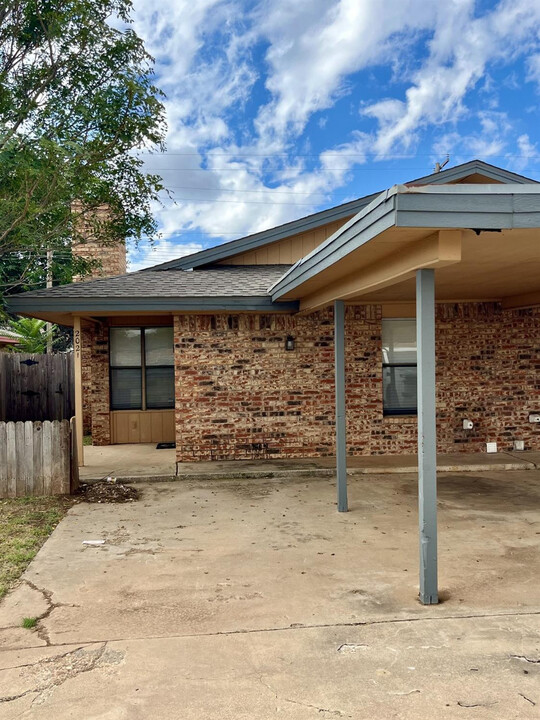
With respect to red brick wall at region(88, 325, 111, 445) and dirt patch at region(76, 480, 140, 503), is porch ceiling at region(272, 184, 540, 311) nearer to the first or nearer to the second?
dirt patch at region(76, 480, 140, 503)

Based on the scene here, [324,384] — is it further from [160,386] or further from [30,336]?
[30,336]

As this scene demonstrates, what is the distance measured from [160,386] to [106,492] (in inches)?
139

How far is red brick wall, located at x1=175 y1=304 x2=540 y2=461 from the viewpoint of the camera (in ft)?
28.9

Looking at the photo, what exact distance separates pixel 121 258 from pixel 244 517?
9681mm

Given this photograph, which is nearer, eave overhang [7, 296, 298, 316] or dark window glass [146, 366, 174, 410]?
eave overhang [7, 296, 298, 316]

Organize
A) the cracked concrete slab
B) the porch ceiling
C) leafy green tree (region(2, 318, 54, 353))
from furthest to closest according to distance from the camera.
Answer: leafy green tree (region(2, 318, 54, 353)) < the porch ceiling < the cracked concrete slab

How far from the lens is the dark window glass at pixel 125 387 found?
10539 mm

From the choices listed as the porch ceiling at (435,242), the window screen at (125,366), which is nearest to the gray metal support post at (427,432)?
the porch ceiling at (435,242)

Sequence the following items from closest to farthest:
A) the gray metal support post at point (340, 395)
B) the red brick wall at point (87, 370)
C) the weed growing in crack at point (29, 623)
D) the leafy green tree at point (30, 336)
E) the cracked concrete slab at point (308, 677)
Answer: the cracked concrete slab at point (308, 677), the weed growing in crack at point (29, 623), the gray metal support post at point (340, 395), the red brick wall at point (87, 370), the leafy green tree at point (30, 336)

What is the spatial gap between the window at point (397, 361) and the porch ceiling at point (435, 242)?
107 inches

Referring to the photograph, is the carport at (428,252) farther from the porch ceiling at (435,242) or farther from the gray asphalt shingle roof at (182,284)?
the gray asphalt shingle roof at (182,284)

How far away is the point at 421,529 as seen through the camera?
4.03 metres

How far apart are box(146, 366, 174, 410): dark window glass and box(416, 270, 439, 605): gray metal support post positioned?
7260 millimetres

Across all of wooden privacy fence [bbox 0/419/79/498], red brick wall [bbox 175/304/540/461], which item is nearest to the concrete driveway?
wooden privacy fence [bbox 0/419/79/498]
